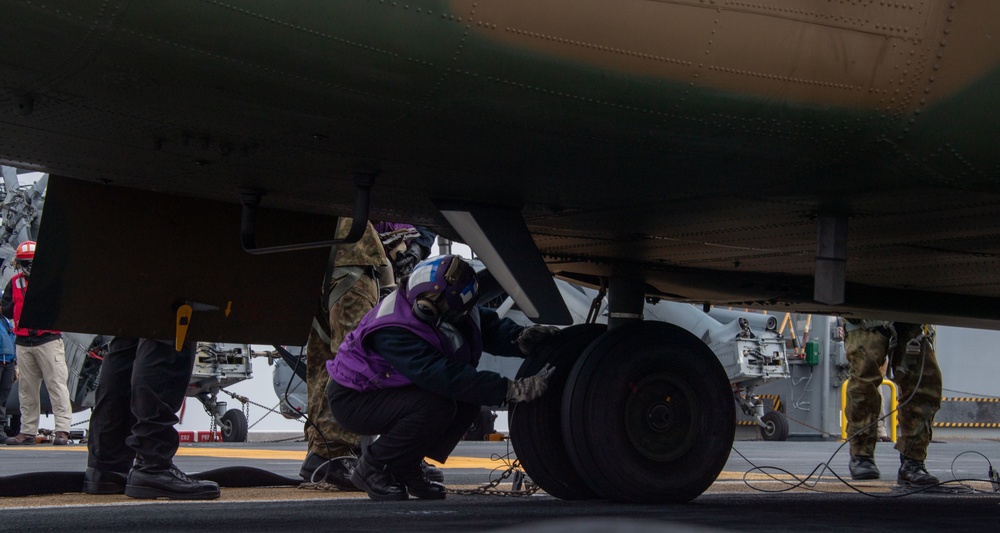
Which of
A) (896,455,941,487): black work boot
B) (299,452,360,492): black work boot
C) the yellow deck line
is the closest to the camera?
(299,452,360,492): black work boot

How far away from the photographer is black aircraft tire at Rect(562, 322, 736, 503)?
167 inches

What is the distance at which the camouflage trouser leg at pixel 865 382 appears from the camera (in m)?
6.93

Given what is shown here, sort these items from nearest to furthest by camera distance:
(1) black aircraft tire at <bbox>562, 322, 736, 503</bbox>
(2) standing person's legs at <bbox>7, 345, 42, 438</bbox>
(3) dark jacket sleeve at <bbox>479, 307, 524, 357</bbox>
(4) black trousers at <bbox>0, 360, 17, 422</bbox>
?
(1) black aircraft tire at <bbox>562, 322, 736, 503</bbox>
(3) dark jacket sleeve at <bbox>479, 307, 524, 357</bbox>
(2) standing person's legs at <bbox>7, 345, 42, 438</bbox>
(4) black trousers at <bbox>0, 360, 17, 422</bbox>

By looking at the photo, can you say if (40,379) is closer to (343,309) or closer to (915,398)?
(343,309)

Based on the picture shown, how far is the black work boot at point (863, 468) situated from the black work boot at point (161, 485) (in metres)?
4.32

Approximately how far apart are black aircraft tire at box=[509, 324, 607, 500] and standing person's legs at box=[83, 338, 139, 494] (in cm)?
173

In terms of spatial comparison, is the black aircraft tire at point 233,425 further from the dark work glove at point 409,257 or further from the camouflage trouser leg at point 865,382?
the camouflage trouser leg at point 865,382

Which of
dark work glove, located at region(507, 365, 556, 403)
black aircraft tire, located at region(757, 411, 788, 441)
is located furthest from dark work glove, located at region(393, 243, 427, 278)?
black aircraft tire, located at region(757, 411, 788, 441)

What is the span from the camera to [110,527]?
10.8ft

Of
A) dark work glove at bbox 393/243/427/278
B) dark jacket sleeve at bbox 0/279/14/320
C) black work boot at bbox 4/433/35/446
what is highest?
dark work glove at bbox 393/243/427/278

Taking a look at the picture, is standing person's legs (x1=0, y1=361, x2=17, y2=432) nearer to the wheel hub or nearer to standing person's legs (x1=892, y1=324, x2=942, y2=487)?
standing person's legs (x1=892, y1=324, x2=942, y2=487)

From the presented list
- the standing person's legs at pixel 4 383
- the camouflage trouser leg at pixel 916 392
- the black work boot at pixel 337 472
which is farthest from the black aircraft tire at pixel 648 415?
the standing person's legs at pixel 4 383

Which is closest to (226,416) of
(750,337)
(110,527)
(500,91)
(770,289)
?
(750,337)

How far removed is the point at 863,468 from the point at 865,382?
0.57 m
